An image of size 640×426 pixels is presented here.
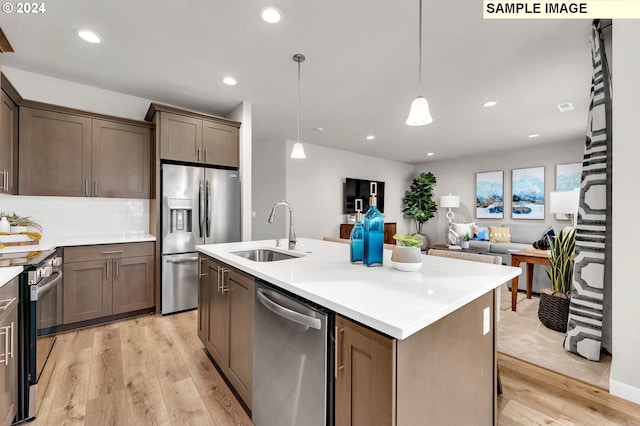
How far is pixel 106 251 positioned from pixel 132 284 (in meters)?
0.44

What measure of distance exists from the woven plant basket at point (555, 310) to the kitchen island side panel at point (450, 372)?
193 centimetres

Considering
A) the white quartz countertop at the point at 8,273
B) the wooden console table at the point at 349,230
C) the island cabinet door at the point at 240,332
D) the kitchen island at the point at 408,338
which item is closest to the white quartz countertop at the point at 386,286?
the kitchen island at the point at 408,338

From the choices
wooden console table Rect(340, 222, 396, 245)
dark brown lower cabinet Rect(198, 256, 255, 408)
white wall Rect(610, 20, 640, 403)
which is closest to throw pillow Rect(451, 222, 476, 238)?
wooden console table Rect(340, 222, 396, 245)

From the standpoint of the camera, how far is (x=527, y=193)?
6078mm

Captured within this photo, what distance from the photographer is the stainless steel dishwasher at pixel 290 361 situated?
104cm

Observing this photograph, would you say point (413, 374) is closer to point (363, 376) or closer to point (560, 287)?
point (363, 376)

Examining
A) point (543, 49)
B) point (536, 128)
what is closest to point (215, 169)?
point (543, 49)

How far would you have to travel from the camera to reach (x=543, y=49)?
241 cm

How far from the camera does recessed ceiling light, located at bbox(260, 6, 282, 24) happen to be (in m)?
1.92

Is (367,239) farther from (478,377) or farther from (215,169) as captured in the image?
(215,169)

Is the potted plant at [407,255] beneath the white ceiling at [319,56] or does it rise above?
beneath

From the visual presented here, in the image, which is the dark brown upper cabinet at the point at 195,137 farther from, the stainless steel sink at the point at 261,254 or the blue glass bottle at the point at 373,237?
the blue glass bottle at the point at 373,237

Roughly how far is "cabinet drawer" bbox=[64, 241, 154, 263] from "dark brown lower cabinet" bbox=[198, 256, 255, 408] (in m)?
1.24

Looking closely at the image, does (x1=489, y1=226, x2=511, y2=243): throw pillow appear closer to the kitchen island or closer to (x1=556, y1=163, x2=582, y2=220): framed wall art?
(x1=556, y1=163, x2=582, y2=220): framed wall art
